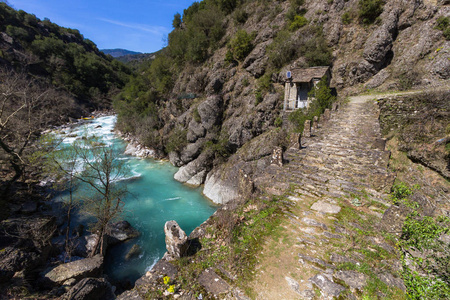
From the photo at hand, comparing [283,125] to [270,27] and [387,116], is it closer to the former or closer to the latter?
[387,116]

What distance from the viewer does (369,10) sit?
61.5ft

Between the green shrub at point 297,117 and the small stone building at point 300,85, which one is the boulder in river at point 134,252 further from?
the small stone building at point 300,85

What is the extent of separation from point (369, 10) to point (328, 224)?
25286mm

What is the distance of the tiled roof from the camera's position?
1614 centimetres

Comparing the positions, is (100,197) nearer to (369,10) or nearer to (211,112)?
(211,112)

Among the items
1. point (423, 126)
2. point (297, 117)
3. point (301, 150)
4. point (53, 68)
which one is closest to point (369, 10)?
point (297, 117)

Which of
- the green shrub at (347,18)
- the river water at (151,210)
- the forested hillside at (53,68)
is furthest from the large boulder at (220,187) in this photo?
the forested hillside at (53,68)

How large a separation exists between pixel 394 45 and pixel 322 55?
6.54 m

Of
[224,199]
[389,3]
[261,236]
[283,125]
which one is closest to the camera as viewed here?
[261,236]

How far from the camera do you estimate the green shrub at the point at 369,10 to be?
1847 cm

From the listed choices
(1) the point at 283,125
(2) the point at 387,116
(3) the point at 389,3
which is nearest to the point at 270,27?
(3) the point at 389,3

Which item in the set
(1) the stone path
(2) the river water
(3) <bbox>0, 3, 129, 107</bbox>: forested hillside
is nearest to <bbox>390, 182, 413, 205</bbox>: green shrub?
(1) the stone path

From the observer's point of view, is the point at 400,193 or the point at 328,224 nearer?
the point at 328,224

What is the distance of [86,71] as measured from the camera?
189 ft
